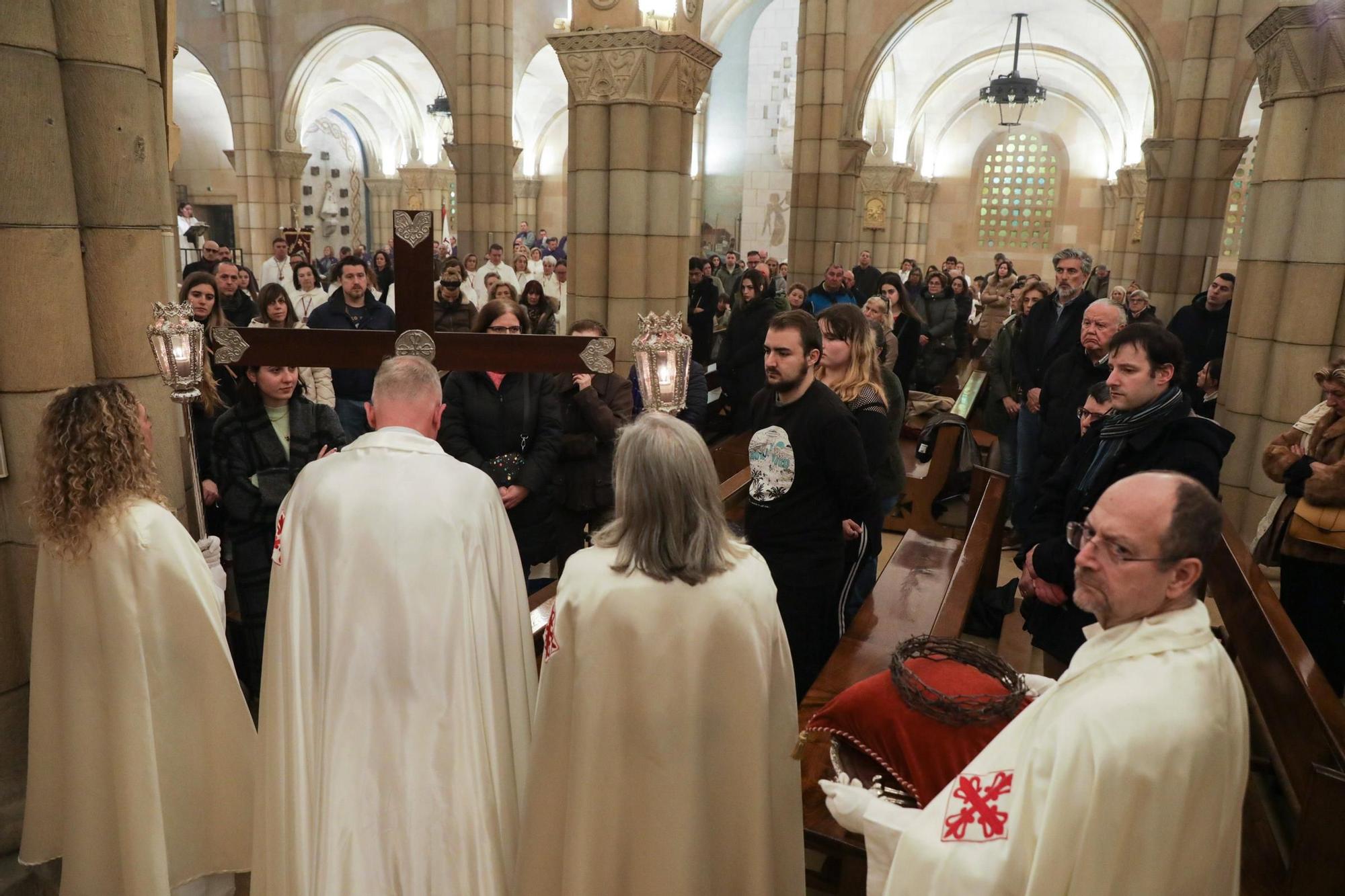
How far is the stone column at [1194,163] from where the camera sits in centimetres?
1205

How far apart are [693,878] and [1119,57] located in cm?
2229

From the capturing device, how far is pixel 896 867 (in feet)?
6.19

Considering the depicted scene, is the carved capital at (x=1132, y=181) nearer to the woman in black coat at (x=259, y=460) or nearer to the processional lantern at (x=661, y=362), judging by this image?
the woman in black coat at (x=259, y=460)

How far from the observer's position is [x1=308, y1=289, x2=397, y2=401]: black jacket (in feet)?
19.2

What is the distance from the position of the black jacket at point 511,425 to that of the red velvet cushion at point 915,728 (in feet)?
7.39

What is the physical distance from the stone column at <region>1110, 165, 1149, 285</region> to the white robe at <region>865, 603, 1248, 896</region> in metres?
19.8

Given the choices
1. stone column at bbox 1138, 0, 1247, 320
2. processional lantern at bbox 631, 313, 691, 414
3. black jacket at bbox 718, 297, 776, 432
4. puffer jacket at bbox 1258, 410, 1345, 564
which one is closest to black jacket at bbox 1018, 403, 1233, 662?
puffer jacket at bbox 1258, 410, 1345, 564

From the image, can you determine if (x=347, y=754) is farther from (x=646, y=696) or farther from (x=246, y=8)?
(x=246, y=8)

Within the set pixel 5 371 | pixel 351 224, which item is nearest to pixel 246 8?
pixel 351 224

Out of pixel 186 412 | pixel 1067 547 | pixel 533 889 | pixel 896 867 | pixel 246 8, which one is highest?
pixel 246 8

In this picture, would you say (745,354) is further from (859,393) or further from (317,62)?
(317,62)

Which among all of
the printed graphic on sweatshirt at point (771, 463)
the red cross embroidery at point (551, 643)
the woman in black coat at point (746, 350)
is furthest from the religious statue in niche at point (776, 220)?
the red cross embroidery at point (551, 643)

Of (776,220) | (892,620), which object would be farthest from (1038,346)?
(776,220)

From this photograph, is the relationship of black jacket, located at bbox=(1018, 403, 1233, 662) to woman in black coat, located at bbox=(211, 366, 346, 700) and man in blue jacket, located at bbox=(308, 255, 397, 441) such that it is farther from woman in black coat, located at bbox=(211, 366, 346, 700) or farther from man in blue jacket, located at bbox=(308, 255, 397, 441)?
A: man in blue jacket, located at bbox=(308, 255, 397, 441)
